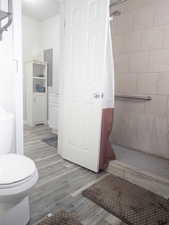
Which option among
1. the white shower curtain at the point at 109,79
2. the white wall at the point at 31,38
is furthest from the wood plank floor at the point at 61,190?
the white wall at the point at 31,38

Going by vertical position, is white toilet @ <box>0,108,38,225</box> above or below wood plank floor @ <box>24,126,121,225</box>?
above

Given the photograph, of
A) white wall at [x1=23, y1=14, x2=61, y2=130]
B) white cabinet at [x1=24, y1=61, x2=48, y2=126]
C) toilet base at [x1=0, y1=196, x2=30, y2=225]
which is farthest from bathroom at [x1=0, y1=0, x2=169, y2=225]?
white cabinet at [x1=24, y1=61, x2=48, y2=126]

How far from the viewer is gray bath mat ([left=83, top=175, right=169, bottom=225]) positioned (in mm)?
1297

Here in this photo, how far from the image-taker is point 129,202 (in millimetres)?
1471

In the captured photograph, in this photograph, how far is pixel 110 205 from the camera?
1.42 metres

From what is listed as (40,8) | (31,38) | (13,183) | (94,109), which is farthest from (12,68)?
(31,38)

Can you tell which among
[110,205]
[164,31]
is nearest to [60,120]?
[110,205]

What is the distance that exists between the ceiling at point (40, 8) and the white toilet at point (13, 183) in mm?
2684

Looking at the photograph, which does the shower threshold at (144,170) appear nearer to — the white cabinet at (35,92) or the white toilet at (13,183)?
the white toilet at (13,183)

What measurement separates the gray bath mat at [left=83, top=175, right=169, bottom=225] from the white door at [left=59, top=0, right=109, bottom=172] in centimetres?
32

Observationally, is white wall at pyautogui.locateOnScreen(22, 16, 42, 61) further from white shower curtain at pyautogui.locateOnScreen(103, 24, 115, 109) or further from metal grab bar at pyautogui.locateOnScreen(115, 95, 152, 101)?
white shower curtain at pyautogui.locateOnScreen(103, 24, 115, 109)

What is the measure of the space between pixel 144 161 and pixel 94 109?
0.93 m

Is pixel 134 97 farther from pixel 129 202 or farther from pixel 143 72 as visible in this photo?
pixel 129 202

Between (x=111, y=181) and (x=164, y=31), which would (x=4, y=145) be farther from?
(x=164, y=31)
